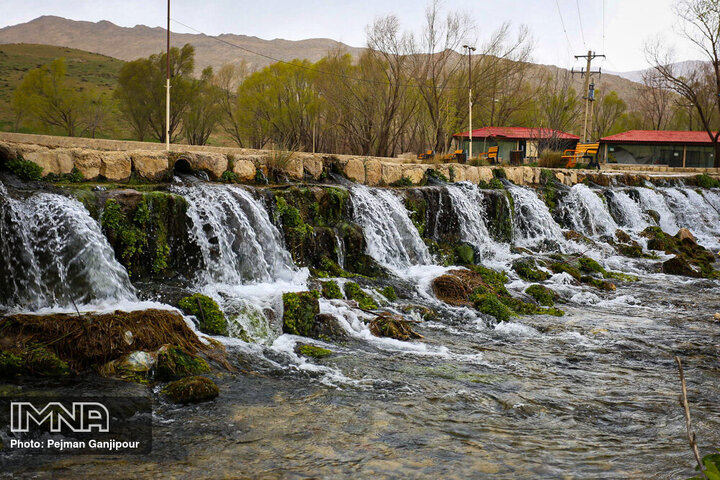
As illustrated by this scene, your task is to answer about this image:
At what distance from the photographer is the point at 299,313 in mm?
8055

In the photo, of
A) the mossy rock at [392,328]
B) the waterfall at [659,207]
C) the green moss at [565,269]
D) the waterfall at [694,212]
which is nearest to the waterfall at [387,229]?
the green moss at [565,269]

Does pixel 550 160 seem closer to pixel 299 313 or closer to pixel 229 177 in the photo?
pixel 229 177

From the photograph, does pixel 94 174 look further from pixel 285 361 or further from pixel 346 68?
pixel 346 68

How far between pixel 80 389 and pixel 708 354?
25.6 ft

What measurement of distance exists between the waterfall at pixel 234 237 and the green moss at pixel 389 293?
165cm

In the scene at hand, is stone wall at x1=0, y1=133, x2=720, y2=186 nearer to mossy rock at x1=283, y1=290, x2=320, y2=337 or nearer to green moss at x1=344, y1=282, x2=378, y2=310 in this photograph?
green moss at x1=344, y1=282, x2=378, y2=310

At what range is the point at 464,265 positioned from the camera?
13250 mm

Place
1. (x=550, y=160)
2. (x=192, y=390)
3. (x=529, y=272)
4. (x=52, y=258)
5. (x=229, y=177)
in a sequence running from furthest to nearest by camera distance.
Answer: (x=550, y=160), (x=529, y=272), (x=229, y=177), (x=52, y=258), (x=192, y=390)

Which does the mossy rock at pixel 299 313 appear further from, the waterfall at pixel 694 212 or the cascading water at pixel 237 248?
the waterfall at pixel 694 212

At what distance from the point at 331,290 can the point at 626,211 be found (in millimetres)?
15352

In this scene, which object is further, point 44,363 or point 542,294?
point 542,294

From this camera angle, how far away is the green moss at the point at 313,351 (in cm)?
720

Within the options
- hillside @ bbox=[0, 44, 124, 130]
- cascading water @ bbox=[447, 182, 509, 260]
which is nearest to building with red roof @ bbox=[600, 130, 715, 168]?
cascading water @ bbox=[447, 182, 509, 260]

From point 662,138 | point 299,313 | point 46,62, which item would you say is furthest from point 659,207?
point 46,62
